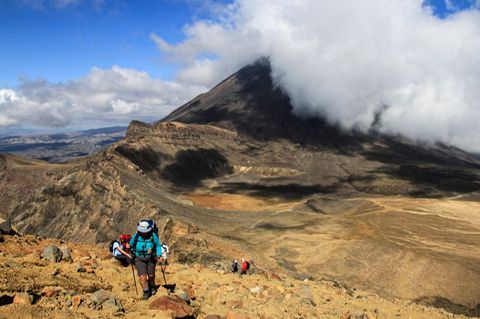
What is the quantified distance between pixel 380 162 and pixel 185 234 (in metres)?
127

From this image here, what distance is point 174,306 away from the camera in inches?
401

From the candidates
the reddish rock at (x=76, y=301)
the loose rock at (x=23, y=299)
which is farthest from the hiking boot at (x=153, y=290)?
the loose rock at (x=23, y=299)

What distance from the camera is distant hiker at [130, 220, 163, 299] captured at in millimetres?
11734

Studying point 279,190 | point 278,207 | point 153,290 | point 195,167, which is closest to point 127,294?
point 153,290

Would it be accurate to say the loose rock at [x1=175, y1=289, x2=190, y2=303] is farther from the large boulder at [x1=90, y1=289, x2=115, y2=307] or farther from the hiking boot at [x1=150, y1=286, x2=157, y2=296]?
the large boulder at [x1=90, y1=289, x2=115, y2=307]

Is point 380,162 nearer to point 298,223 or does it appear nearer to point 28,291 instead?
point 298,223

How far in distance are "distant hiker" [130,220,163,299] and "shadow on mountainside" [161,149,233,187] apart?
10147 cm

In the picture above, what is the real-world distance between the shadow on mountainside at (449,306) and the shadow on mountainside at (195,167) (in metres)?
81.8

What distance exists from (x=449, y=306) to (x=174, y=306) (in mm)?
35047

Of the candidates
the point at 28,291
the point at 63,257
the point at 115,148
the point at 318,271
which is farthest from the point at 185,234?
the point at 115,148

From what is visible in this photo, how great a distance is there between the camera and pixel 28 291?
32.5 ft

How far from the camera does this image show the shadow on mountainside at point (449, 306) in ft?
117

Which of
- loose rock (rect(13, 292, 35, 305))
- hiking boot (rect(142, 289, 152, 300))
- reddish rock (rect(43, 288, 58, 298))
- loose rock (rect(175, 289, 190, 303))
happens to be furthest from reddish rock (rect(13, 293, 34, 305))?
loose rock (rect(175, 289, 190, 303))

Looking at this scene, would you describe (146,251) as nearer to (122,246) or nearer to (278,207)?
(122,246)
